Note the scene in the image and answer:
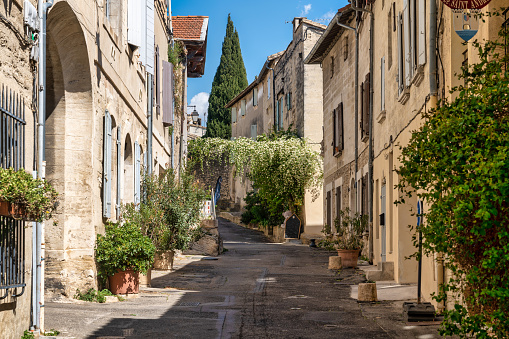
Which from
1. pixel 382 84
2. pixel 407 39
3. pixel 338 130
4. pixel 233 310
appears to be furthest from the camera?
pixel 338 130

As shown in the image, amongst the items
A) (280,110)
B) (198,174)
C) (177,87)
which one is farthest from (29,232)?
(198,174)

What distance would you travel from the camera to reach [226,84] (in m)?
50.6

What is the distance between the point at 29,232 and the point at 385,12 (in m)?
9.57

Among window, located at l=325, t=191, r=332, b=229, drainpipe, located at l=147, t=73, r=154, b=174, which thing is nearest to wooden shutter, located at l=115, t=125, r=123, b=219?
drainpipe, located at l=147, t=73, r=154, b=174

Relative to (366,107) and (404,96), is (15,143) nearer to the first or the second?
(404,96)

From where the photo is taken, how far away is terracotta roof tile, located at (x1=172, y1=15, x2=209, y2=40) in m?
23.9

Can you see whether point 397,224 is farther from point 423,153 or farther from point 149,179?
point 423,153

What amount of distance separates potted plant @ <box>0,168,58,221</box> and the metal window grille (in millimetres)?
336

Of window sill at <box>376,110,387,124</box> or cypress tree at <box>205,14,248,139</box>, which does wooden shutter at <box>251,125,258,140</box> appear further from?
window sill at <box>376,110,387,124</box>

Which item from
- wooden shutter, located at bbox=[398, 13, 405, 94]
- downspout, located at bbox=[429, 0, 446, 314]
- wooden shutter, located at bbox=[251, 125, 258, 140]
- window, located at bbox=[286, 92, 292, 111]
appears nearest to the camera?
downspout, located at bbox=[429, 0, 446, 314]

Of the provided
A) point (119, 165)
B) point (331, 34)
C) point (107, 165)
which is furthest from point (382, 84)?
point (331, 34)

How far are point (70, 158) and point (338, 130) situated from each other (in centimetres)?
1258

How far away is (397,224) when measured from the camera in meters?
11.6

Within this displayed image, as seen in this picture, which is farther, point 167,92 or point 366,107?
point 167,92
